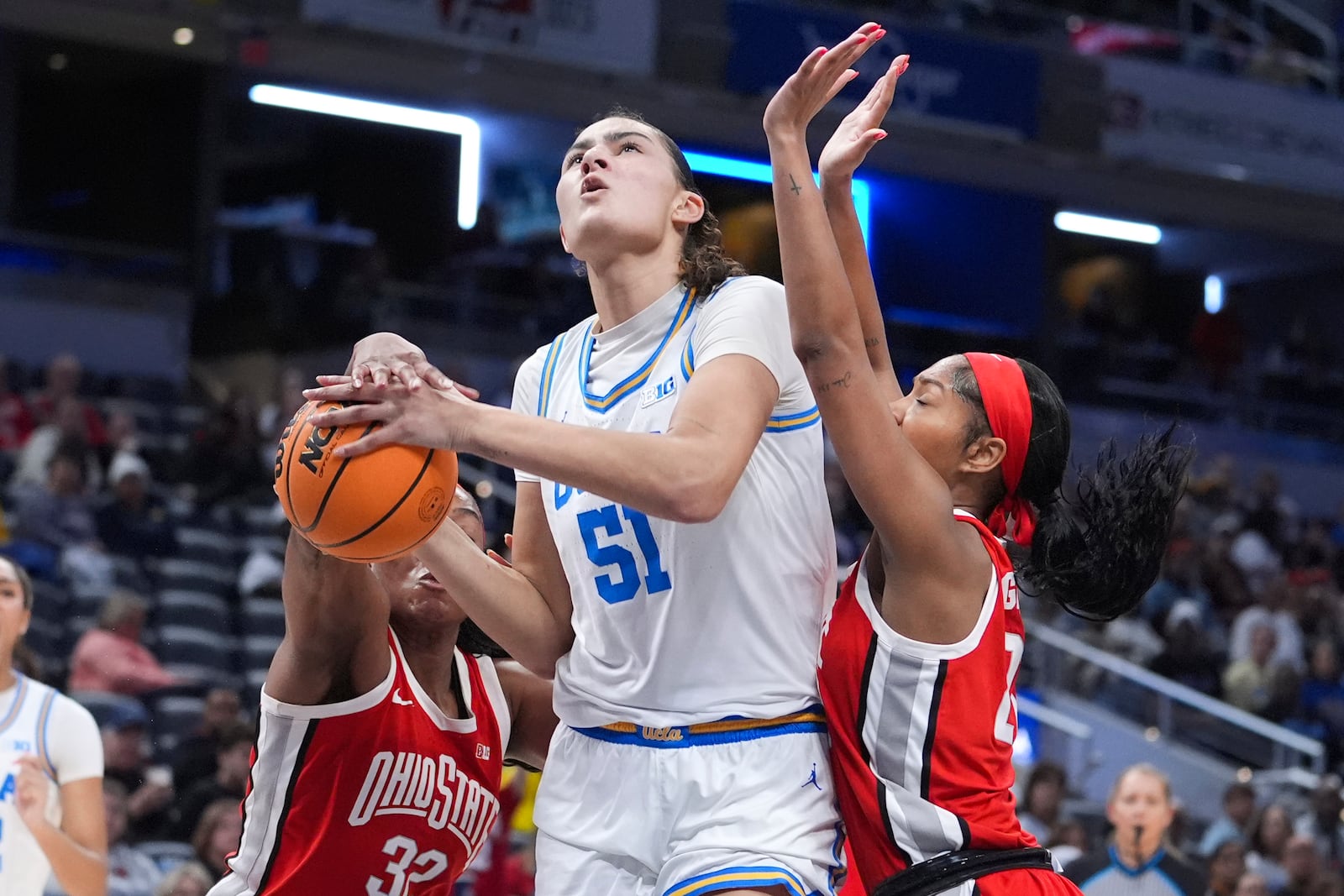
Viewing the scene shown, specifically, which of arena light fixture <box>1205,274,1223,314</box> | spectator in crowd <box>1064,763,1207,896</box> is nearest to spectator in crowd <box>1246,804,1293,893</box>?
spectator in crowd <box>1064,763,1207,896</box>

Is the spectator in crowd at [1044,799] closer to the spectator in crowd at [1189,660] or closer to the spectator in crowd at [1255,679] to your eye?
the spectator in crowd at [1189,660]

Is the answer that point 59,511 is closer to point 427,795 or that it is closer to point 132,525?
point 132,525

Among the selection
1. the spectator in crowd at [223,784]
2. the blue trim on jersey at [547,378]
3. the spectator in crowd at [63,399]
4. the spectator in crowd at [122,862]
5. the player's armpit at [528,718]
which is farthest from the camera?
the spectator in crowd at [63,399]

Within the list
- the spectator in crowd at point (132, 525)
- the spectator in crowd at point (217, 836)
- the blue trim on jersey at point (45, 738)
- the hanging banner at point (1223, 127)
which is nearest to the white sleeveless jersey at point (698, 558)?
the blue trim on jersey at point (45, 738)

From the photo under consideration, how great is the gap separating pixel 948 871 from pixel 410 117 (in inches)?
597

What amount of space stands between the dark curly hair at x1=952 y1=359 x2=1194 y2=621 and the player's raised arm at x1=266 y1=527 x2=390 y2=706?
126cm

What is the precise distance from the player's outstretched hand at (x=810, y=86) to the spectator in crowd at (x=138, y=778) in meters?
5.64

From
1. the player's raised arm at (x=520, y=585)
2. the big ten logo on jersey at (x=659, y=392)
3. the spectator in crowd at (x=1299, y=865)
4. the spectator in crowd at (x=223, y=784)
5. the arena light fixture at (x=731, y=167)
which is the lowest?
the spectator in crowd at (x=1299, y=865)

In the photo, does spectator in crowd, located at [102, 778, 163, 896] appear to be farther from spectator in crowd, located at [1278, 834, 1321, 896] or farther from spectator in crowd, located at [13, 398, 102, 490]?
spectator in crowd, located at [1278, 834, 1321, 896]

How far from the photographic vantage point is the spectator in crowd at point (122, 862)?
23.9 ft

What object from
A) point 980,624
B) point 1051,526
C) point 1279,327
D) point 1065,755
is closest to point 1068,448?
point 1051,526

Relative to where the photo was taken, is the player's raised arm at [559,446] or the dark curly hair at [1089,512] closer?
the player's raised arm at [559,446]

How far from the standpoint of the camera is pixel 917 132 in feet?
55.3

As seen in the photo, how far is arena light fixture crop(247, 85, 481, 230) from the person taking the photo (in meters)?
16.4
